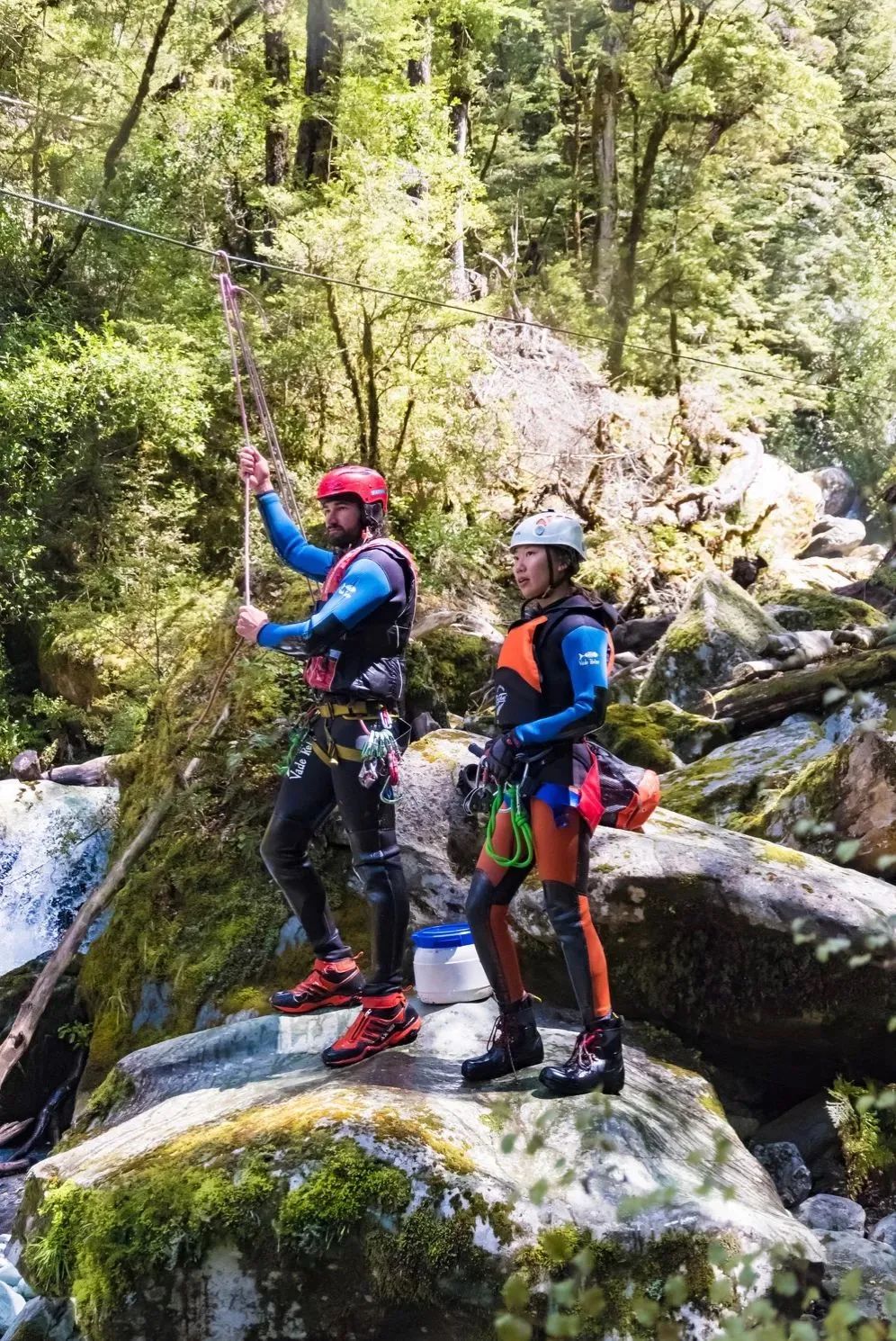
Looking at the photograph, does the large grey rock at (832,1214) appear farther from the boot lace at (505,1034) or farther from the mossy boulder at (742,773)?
the mossy boulder at (742,773)

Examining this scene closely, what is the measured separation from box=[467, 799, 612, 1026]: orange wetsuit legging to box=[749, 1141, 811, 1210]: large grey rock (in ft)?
5.99

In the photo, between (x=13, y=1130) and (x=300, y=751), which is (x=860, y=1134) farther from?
(x=13, y=1130)

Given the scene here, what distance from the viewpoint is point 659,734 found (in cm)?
995

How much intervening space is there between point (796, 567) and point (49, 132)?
1315cm

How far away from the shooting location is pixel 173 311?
16.0m

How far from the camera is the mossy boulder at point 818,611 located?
1376cm

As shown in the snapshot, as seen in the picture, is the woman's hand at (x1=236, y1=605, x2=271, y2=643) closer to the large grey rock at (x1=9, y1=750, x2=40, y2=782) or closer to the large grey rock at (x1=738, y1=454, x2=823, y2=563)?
the large grey rock at (x1=9, y1=750, x2=40, y2=782)

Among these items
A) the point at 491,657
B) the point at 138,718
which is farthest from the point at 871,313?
the point at 138,718

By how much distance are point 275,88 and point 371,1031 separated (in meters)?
15.9

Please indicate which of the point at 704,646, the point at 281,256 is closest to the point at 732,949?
the point at 704,646

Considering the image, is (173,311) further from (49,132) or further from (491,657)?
(491,657)

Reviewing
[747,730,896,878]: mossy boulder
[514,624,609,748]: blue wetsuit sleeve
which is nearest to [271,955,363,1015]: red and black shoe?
[514,624,609,748]: blue wetsuit sleeve

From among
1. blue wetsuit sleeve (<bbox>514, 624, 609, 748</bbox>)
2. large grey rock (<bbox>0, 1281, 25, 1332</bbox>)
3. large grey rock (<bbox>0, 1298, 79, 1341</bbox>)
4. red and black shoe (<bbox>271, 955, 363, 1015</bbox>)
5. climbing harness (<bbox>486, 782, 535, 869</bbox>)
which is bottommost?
large grey rock (<bbox>0, 1281, 25, 1332</bbox>)

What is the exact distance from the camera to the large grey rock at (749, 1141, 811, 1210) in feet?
17.5
